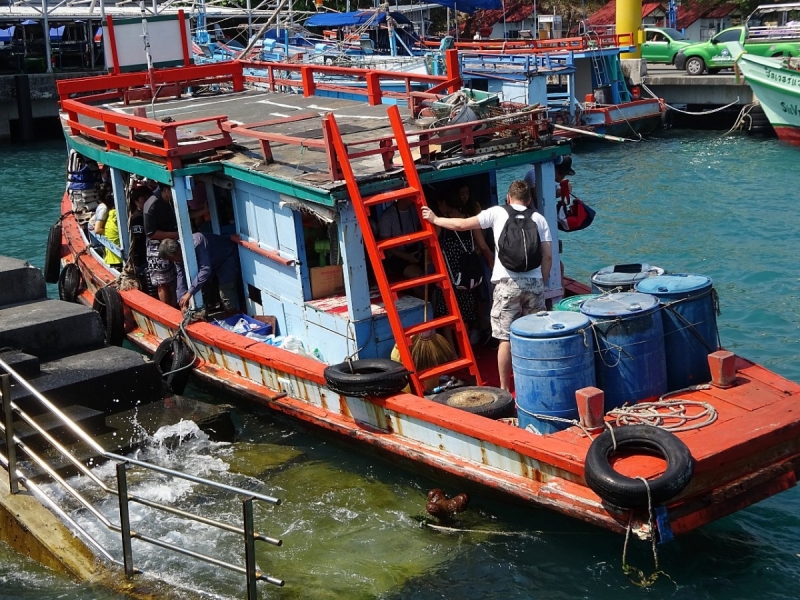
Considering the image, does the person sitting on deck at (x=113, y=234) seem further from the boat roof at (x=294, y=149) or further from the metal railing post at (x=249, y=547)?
the metal railing post at (x=249, y=547)

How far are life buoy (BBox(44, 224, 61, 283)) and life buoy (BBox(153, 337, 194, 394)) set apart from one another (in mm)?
5026

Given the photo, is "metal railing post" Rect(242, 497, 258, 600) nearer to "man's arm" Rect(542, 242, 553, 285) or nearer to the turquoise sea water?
the turquoise sea water

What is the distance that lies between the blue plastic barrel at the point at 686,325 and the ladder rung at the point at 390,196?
6.56ft

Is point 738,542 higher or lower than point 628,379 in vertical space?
lower

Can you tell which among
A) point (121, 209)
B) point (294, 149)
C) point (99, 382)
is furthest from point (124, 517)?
point (121, 209)

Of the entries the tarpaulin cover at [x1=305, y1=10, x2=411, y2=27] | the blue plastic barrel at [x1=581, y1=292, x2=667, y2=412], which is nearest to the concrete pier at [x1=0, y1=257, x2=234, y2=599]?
the blue plastic barrel at [x1=581, y1=292, x2=667, y2=412]

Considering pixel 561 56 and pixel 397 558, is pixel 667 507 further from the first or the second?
pixel 561 56

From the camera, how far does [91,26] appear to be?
35000 millimetres

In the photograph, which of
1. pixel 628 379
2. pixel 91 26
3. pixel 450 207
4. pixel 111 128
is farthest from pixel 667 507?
pixel 91 26

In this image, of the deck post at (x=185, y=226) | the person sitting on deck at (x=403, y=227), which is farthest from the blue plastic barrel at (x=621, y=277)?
the deck post at (x=185, y=226)

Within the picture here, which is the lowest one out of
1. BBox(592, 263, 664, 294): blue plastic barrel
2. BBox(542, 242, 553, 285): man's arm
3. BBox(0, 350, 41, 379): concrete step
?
BBox(0, 350, 41, 379): concrete step

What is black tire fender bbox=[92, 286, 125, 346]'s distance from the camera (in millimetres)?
11398

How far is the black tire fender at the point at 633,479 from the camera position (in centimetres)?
651

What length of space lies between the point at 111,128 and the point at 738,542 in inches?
295
